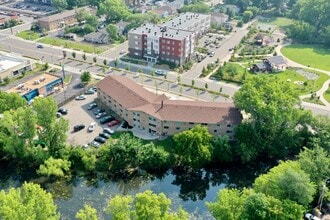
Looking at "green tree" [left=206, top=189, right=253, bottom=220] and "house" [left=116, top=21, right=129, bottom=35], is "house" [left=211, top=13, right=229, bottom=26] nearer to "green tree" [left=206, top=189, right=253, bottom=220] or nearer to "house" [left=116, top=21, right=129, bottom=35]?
"house" [left=116, top=21, right=129, bottom=35]

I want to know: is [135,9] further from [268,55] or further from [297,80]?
[297,80]

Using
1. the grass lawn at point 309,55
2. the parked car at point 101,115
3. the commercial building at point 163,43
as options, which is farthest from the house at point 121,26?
the parked car at point 101,115

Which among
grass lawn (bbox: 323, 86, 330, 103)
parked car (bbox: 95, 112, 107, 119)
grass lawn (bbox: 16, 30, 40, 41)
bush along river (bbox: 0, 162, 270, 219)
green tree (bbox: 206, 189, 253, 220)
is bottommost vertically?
bush along river (bbox: 0, 162, 270, 219)

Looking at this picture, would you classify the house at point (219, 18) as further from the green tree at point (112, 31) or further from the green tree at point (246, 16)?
the green tree at point (112, 31)

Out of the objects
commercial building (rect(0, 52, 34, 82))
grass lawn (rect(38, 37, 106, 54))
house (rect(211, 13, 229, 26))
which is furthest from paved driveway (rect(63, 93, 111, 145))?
house (rect(211, 13, 229, 26))

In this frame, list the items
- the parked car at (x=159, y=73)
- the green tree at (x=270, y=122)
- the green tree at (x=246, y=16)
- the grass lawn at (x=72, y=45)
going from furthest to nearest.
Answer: the green tree at (x=246, y=16), the grass lawn at (x=72, y=45), the parked car at (x=159, y=73), the green tree at (x=270, y=122)

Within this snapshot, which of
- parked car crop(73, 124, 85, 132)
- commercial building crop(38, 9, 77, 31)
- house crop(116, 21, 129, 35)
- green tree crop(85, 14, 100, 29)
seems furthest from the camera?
green tree crop(85, 14, 100, 29)
